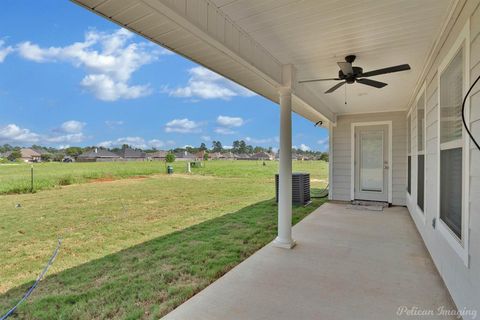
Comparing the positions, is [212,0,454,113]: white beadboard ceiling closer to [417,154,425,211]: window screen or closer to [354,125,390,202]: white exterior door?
[417,154,425,211]: window screen

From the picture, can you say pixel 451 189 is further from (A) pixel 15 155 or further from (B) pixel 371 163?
(A) pixel 15 155

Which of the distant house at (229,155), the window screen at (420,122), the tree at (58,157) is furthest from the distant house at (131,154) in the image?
the window screen at (420,122)

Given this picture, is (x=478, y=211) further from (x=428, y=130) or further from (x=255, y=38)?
(x=255, y=38)

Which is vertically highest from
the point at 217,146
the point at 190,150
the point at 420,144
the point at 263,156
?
the point at 217,146

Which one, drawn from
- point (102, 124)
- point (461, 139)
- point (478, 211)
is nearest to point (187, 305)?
point (478, 211)

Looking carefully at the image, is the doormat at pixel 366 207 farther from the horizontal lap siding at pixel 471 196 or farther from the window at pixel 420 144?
the horizontal lap siding at pixel 471 196

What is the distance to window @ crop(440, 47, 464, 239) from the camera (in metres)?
2.11

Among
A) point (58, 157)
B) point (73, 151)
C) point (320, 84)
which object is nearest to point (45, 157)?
point (58, 157)

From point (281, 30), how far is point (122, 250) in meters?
3.35

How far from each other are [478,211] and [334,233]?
8.84 feet

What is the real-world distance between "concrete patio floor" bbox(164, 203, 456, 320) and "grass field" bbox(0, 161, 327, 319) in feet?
0.94

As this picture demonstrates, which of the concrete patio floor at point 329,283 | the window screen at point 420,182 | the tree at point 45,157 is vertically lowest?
the concrete patio floor at point 329,283

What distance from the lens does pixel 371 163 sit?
7.00 meters

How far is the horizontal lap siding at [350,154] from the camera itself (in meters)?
6.55
